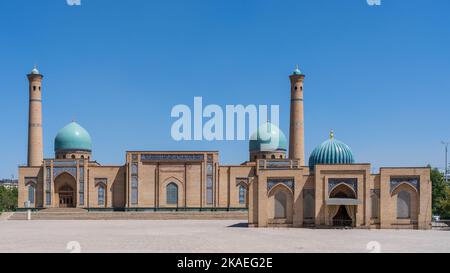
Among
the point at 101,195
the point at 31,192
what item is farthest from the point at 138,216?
the point at 31,192

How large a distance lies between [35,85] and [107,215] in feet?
56.3

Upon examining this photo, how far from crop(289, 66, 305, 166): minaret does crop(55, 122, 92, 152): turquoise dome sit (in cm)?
2029

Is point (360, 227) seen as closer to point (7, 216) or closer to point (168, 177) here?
point (168, 177)

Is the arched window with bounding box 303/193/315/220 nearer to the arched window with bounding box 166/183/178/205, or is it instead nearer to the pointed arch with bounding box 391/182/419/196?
the pointed arch with bounding box 391/182/419/196

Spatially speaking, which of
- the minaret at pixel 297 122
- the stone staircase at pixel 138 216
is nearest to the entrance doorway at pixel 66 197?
the stone staircase at pixel 138 216

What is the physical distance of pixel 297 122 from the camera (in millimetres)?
56781

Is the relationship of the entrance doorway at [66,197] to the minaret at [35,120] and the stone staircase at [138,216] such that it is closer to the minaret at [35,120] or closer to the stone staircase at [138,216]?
the stone staircase at [138,216]

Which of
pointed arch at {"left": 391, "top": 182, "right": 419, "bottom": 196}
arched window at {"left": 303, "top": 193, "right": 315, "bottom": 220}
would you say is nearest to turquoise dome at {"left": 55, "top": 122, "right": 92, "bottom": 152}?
arched window at {"left": 303, "top": 193, "right": 315, "bottom": 220}

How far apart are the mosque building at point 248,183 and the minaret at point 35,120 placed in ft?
0.31

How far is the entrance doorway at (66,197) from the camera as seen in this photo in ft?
175

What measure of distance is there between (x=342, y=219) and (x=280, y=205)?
12.7ft

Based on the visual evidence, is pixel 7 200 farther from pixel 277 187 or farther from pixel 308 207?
pixel 308 207

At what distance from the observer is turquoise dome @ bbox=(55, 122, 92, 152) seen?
2264 inches

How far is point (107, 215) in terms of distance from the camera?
48.6 metres
